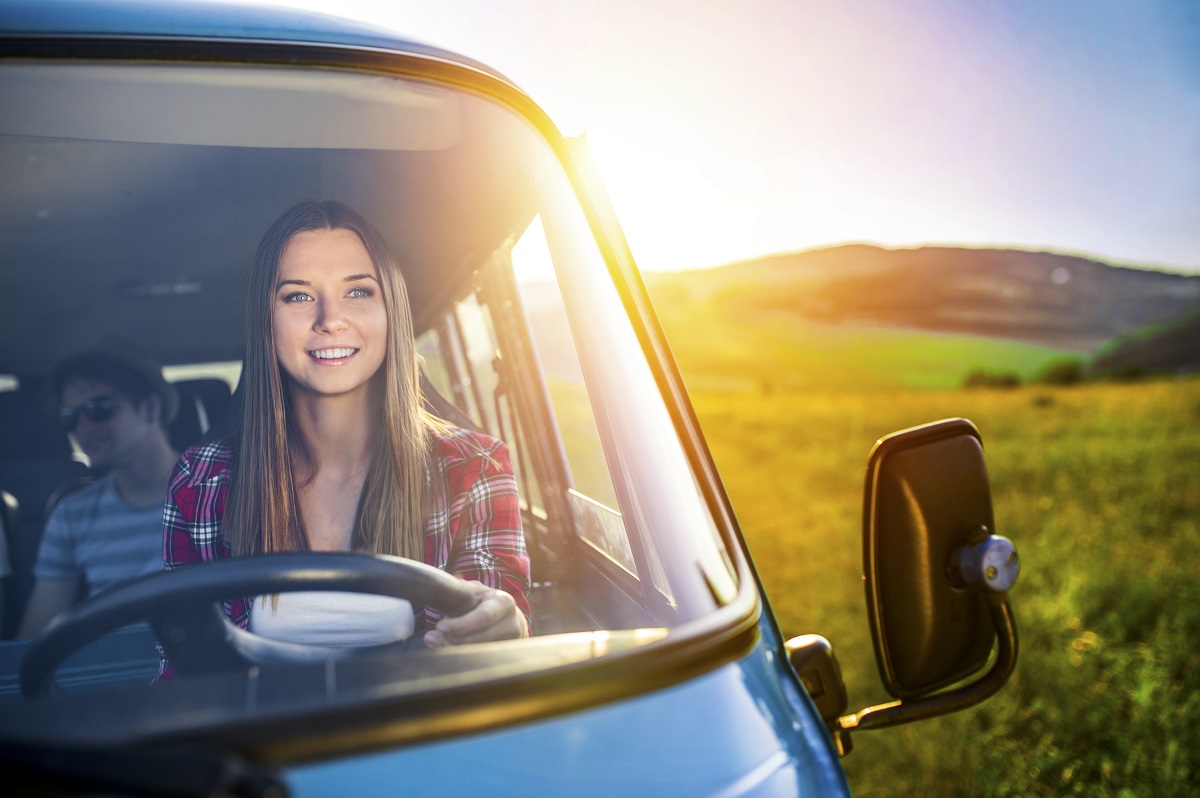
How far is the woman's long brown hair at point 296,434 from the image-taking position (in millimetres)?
1442

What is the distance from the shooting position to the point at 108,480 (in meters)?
2.49

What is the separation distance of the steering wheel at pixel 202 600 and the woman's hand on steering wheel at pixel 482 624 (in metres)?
0.09

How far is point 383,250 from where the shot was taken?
1550mm

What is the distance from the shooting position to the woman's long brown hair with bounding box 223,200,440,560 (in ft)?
4.73

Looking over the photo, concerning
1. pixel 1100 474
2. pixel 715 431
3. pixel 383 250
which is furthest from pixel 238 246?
pixel 715 431

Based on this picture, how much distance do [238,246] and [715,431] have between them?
1530 centimetres

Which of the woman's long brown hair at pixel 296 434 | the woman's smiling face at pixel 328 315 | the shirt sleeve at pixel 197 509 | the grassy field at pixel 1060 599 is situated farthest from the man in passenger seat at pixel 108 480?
the grassy field at pixel 1060 599

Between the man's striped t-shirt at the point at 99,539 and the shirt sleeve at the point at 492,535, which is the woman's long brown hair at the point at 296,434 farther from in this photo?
the man's striped t-shirt at the point at 99,539

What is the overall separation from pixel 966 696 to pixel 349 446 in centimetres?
107

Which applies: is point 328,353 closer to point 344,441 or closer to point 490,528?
point 344,441

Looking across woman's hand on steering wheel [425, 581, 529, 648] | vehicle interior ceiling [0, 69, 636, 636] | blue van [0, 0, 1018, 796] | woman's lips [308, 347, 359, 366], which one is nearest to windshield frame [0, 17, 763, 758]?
blue van [0, 0, 1018, 796]

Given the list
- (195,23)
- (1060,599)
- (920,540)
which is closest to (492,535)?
(920,540)

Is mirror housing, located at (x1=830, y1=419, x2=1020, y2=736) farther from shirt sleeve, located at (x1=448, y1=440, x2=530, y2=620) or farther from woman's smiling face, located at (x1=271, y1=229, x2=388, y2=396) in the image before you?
woman's smiling face, located at (x1=271, y1=229, x2=388, y2=396)

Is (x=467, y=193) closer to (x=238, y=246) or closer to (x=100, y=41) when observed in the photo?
(x=100, y=41)
